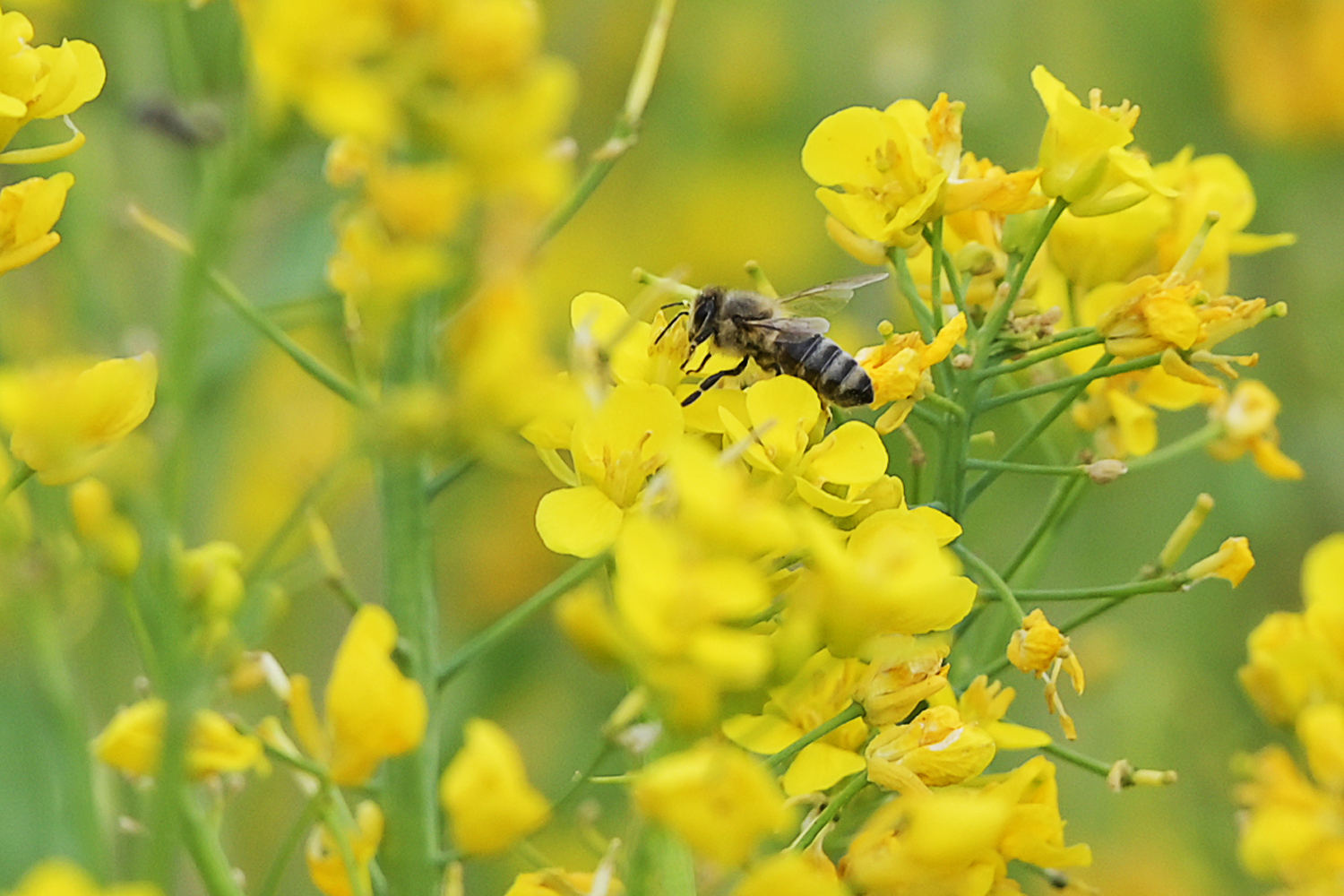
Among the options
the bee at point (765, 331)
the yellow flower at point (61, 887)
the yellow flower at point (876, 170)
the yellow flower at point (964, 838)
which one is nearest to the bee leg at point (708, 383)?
the bee at point (765, 331)

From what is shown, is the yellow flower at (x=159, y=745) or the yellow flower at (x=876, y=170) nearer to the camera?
the yellow flower at (x=159, y=745)

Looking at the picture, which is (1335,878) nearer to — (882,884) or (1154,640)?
(882,884)

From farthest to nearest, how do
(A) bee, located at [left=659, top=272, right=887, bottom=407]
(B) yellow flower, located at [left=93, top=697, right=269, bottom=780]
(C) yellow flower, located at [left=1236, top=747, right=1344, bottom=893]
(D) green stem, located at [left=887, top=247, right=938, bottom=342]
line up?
(A) bee, located at [left=659, top=272, right=887, bottom=407] → (D) green stem, located at [left=887, top=247, right=938, bottom=342] → (C) yellow flower, located at [left=1236, top=747, right=1344, bottom=893] → (B) yellow flower, located at [left=93, top=697, right=269, bottom=780]

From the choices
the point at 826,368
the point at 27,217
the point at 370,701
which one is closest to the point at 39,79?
the point at 27,217

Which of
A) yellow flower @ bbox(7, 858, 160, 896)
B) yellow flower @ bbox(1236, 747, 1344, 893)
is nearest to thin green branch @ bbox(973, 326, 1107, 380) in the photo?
yellow flower @ bbox(1236, 747, 1344, 893)

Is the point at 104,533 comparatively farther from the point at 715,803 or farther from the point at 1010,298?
the point at 1010,298

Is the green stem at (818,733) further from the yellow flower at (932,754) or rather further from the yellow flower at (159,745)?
the yellow flower at (159,745)

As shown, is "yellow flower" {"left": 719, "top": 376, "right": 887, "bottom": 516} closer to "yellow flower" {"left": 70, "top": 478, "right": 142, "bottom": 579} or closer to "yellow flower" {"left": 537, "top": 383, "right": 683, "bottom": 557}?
"yellow flower" {"left": 537, "top": 383, "right": 683, "bottom": 557}

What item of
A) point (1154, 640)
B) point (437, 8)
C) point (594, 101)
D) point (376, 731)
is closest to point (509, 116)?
point (437, 8)
